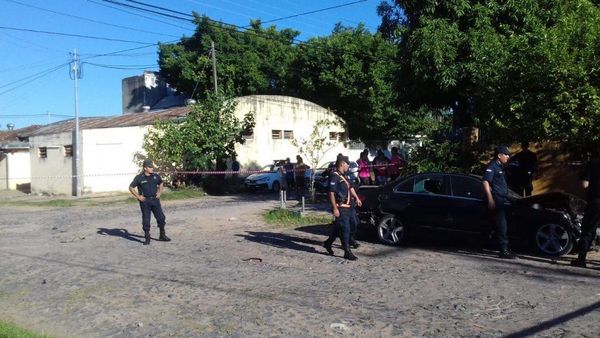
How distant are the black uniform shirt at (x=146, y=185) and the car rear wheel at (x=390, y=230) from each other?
14.5ft

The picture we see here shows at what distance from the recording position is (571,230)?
Answer: 9.28m

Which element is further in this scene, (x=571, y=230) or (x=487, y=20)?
(x=487, y=20)

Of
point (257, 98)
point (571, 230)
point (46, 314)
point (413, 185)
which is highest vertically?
point (257, 98)

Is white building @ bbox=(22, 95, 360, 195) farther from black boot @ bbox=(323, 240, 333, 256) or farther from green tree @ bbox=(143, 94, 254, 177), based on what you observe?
black boot @ bbox=(323, 240, 333, 256)

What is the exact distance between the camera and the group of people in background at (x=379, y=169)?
15992 millimetres

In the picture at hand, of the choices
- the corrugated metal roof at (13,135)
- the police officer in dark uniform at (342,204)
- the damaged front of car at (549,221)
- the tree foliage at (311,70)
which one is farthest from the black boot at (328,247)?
the corrugated metal roof at (13,135)

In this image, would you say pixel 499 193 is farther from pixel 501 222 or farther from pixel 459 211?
pixel 459 211

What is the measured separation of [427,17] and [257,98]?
15.4m

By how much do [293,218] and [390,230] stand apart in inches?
170

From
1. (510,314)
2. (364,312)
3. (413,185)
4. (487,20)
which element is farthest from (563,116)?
(364,312)

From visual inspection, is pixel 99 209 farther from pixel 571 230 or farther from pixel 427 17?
pixel 571 230

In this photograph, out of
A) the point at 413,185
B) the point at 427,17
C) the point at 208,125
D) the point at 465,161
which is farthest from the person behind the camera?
the point at 208,125

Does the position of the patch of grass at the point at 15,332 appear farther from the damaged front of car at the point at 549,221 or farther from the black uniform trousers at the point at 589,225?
the damaged front of car at the point at 549,221

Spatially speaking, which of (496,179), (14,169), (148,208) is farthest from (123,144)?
(496,179)
